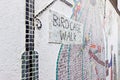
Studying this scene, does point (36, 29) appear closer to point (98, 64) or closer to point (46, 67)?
point (46, 67)

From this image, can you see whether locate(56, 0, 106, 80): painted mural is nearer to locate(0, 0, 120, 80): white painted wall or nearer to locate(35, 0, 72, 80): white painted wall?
locate(35, 0, 72, 80): white painted wall

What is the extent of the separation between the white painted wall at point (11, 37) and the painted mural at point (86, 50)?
12.0 inches

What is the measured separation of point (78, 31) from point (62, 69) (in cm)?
28

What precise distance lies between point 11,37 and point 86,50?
798 millimetres

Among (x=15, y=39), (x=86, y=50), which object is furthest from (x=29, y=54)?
(x=86, y=50)

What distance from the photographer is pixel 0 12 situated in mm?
598

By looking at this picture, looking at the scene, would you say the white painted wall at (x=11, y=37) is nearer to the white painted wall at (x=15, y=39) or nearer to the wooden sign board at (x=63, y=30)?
the white painted wall at (x=15, y=39)

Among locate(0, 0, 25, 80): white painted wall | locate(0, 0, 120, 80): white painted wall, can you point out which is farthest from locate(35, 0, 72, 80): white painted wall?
locate(0, 0, 25, 80): white painted wall

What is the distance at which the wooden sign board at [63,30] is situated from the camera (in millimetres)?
891

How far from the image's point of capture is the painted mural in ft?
3.42

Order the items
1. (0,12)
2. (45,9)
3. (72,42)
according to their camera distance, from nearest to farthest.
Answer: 1. (0,12)
2. (45,9)
3. (72,42)

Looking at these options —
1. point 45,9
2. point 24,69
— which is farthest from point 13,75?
point 45,9

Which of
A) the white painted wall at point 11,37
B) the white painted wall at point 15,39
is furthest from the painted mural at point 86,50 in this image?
the white painted wall at point 11,37

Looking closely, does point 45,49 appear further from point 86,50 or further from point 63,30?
point 86,50
